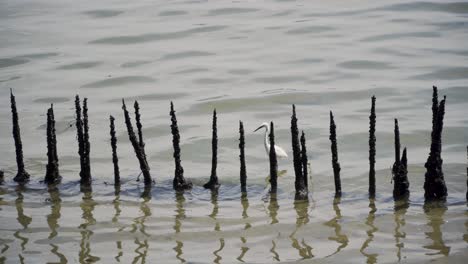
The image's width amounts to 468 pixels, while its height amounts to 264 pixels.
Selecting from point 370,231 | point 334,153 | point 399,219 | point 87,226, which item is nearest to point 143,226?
point 87,226

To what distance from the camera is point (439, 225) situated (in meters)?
11.8

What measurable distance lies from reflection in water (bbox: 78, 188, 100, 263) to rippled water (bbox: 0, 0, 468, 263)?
0.13ft

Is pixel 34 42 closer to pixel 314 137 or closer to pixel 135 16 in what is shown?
pixel 135 16

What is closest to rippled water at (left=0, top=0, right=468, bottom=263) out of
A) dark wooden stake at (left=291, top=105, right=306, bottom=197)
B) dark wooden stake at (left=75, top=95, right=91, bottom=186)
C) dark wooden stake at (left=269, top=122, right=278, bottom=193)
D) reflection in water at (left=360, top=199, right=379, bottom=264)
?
reflection in water at (left=360, top=199, right=379, bottom=264)

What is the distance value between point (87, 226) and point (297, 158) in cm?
369

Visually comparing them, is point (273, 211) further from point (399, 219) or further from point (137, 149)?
point (137, 149)

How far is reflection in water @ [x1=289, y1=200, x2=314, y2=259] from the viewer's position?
10876mm

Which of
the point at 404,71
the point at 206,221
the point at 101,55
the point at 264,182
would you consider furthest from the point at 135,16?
the point at 206,221

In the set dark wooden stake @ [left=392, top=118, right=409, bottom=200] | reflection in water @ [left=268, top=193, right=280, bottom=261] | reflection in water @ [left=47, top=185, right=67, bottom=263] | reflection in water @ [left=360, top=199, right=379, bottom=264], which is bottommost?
reflection in water @ [left=360, top=199, right=379, bottom=264]

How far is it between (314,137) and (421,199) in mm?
5710

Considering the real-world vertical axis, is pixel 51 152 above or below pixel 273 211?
above

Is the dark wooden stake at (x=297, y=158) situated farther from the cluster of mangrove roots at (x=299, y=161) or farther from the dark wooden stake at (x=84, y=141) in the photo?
the dark wooden stake at (x=84, y=141)

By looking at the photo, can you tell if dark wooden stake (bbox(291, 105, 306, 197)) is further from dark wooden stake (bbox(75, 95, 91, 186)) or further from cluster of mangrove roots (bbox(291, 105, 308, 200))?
dark wooden stake (bbox(75, 95, 91, 186))

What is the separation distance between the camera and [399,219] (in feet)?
39.9
